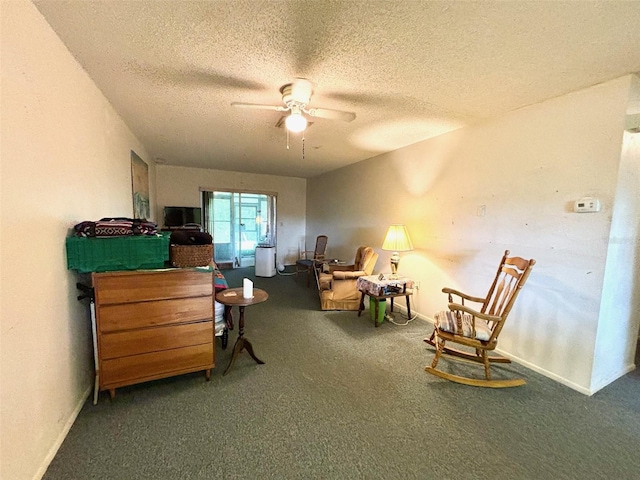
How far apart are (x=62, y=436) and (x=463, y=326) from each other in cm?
287

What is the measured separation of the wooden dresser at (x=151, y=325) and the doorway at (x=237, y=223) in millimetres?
4671

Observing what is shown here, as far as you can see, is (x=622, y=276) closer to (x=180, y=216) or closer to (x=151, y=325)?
(x=151, y=325)

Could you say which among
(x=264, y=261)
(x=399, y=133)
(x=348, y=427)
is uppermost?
(x=399, y=133)

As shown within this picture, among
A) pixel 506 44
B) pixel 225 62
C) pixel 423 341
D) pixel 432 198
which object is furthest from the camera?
pixel 432 198

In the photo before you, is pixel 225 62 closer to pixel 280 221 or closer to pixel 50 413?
pixel 50 413

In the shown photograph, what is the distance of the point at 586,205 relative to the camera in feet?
6.90

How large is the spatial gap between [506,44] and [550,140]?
119 cm

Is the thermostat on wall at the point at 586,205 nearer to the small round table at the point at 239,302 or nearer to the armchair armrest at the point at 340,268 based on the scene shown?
the small round table at the point at 239,302

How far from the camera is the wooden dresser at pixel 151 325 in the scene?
1812 millimetres

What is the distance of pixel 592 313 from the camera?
2.10 metres

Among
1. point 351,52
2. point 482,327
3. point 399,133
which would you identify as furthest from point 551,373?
point 351,52

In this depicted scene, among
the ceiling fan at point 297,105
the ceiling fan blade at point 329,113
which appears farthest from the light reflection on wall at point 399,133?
the ceiling fan at point 297,105

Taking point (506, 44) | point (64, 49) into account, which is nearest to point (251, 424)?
point (64, 49)

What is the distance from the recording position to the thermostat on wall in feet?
6.74
